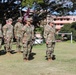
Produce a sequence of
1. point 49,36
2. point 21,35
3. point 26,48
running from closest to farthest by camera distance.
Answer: point 26,48, point 49,36, point 21,35

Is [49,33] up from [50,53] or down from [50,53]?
up

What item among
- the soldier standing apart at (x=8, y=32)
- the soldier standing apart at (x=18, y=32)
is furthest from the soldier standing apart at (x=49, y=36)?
the soldier standing apart at (x=18, y=32)

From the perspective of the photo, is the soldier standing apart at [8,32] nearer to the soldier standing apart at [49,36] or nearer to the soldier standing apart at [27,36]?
the soldier standing apart at [27,36]

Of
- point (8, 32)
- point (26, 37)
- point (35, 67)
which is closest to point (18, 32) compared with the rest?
point (8, 32)

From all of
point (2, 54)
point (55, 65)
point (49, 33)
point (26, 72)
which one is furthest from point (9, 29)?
point (26, 72)

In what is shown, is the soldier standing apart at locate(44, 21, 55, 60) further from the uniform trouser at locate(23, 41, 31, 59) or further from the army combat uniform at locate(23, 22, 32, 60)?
the uniform trouser at locate(23, 41, 31, 59)

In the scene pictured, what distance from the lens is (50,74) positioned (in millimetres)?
10805

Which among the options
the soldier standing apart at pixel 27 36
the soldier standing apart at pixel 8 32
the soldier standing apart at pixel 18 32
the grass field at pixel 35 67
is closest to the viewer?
the grass field at pixel 35 67

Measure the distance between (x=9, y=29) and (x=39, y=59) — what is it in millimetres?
2337

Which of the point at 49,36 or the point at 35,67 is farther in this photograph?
the point at 49,36

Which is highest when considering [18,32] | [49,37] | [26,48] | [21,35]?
[49,37]

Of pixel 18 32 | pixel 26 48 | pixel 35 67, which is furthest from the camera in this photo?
pixel 18 32

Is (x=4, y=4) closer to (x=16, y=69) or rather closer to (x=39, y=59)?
(x=39, y=59)

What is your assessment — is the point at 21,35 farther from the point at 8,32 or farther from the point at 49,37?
the point at 49,37
